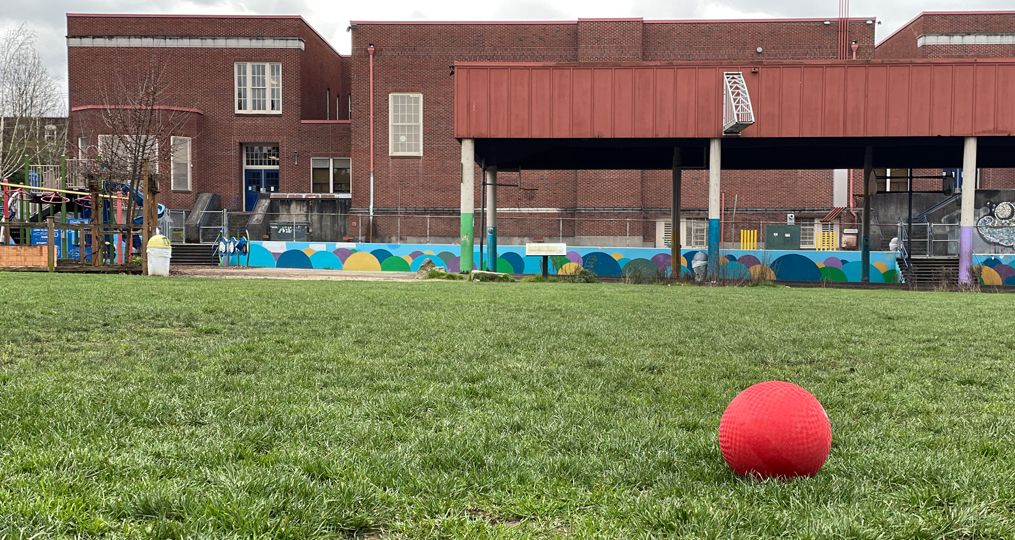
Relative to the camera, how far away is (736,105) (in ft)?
82.9

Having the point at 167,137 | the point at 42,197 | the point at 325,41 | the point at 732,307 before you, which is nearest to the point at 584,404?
the point at 732,307

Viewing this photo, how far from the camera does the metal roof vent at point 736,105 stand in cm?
2486

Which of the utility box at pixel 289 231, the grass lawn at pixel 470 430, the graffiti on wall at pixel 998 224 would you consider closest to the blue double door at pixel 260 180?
the utility box at pixel 289 231

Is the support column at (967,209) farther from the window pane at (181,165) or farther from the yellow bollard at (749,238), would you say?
the window pane at (181,165)

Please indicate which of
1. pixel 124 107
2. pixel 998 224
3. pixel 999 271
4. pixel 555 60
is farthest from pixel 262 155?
pixel 998 224

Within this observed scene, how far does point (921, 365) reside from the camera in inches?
304

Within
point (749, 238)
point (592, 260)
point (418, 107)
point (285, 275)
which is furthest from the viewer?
point (418, 107)

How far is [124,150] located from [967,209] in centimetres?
3727

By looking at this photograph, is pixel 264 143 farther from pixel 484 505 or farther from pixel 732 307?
pixel 484 505

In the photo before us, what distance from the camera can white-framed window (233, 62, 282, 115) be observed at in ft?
144

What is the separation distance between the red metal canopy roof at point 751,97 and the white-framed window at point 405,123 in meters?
16.6

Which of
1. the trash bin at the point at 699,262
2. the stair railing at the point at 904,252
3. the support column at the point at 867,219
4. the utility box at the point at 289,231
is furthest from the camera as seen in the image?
the utility box at the point at 289,231

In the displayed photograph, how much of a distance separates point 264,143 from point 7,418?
42.2 metres

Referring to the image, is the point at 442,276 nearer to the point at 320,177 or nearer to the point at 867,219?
the point at 867,219
